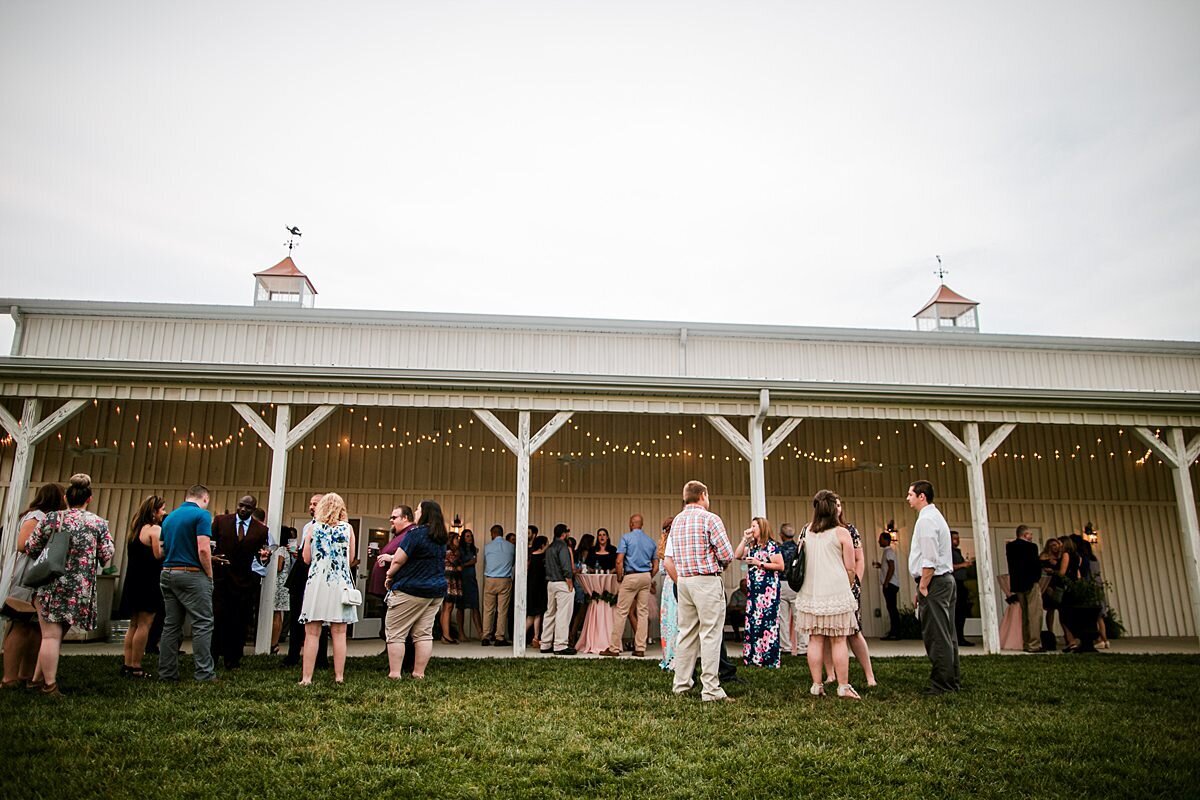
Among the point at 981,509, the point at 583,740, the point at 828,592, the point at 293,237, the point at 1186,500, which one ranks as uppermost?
the point at 293,237

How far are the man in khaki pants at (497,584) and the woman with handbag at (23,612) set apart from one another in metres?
5.58

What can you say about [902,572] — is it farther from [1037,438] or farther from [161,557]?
[161,557]

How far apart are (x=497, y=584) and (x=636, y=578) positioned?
2552 millimetres

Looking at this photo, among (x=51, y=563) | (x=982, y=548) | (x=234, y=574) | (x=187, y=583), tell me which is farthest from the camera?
(x=982, y=548)

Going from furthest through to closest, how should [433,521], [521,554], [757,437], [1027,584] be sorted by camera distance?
1. [1027,584]
2. [757,437]
3. [521,554]
4. [433,521]

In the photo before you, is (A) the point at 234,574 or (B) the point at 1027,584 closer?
(A) the point at 234,574

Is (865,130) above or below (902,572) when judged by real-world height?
above

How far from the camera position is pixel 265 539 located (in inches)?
313

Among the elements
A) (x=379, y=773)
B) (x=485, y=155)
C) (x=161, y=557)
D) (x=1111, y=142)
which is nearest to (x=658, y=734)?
(x=379, y=773)

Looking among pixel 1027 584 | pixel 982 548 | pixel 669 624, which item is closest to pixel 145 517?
pixel 669 624

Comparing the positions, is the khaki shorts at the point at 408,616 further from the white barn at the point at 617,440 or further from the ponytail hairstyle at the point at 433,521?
the white barn at the point at 617,440

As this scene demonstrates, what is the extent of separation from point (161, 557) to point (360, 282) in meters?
48.5

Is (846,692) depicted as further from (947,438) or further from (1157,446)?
(1157,446)

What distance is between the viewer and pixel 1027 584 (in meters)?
10.3
